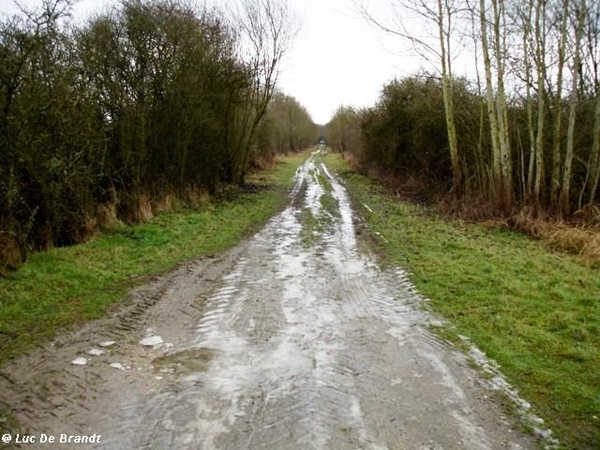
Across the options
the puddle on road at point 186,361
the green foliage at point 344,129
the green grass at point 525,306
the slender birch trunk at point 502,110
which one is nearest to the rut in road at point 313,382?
the puddle on road at point 186,361

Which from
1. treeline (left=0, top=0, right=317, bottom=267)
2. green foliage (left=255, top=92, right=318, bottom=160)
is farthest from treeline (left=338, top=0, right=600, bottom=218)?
green foliage (left=255, top=92, right=318, bottom=160)

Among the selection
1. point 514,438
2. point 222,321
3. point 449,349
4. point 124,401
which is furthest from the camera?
point 222,321

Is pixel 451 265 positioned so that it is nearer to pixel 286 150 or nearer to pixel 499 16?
pixel 499 16

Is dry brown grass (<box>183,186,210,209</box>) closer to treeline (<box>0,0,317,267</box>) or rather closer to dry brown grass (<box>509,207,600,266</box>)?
treeline (<box>0,0,317,267</box>)

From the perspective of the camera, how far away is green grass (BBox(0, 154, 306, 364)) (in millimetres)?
5875

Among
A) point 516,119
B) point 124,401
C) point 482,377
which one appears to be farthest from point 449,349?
point 516,119

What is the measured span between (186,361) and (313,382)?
1.46 meters

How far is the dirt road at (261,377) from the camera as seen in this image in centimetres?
374

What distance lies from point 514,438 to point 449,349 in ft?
5.52

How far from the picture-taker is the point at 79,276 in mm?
7707

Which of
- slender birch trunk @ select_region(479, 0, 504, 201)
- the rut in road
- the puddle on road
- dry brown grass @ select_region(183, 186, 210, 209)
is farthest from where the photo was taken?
dry brown grass @ select_region(183, 186, 210, 209)

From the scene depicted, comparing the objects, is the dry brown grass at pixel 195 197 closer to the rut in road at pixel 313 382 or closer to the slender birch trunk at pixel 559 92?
the rut in road at pixel 313 382

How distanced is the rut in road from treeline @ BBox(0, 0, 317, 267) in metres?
4.41

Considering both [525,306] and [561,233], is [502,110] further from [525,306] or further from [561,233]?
[525,306]
